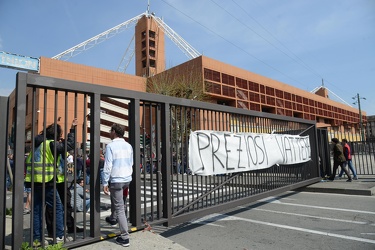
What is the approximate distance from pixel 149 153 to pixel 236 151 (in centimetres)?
225

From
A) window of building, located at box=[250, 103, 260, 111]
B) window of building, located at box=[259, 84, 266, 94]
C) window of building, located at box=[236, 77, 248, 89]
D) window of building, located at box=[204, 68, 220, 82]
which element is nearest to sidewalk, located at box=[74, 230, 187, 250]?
window of building, located at box=[204, 68, 220, 82]

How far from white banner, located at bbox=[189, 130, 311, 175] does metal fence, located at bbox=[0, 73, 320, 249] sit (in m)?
0.18

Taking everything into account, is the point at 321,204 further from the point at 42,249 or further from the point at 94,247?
the point at 42,249

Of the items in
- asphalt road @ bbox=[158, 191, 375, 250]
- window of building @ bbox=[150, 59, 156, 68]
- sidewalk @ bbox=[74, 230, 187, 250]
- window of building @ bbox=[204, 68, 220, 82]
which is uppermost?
window of building @ bbox=[150, 59, 156, 68]

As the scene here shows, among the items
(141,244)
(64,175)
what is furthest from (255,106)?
(64,175)

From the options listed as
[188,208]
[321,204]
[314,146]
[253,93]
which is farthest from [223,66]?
[188,208]

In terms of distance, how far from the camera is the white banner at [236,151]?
5.40 metres

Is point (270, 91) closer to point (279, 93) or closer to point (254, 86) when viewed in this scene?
point (279, 93)

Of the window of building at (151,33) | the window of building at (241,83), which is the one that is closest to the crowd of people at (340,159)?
the window of building at (241,83)

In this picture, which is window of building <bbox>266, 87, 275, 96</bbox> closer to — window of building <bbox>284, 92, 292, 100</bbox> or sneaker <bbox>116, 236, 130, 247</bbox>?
window of building <bbox>284, 92, 292, 100</bbox>

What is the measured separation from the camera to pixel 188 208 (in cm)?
519

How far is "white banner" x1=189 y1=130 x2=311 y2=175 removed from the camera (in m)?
5.40

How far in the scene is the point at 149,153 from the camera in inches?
188

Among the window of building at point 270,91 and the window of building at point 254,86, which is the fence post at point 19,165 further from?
the window of building at point 270,91
